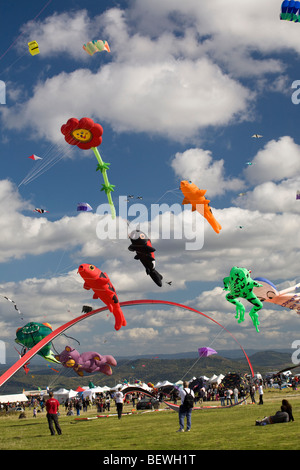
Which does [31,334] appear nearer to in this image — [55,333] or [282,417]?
[55,333]

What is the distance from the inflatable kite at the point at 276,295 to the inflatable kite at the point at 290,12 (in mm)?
19068

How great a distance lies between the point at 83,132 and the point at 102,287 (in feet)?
27.0

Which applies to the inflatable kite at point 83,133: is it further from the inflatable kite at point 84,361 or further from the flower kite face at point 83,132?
the inflatable kite at point 84,361

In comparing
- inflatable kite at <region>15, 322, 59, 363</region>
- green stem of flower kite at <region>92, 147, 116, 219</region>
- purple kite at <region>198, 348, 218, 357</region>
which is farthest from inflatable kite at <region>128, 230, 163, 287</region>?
purple kite at <region>198, 348, 218, 357</region>

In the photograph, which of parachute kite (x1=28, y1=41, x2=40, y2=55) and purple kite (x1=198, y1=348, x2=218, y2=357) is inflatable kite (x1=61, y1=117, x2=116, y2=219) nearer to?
parachute kite (x1=28, y1=41, x2=40, y2=55)

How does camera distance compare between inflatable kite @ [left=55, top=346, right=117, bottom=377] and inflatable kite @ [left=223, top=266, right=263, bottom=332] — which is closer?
inflatable kite @ [left=223, top=266, right=263, bottom=332]

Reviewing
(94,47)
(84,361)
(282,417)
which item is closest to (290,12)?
(94,47)

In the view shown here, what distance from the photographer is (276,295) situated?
37.5m

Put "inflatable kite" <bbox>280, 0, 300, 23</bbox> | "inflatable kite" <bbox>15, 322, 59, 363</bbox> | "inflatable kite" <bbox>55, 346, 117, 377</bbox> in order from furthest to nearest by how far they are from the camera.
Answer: "inflatable kite" <bbox>55, 346, 117, 377</bbox> < "inflatable kite" <bbox>15, 322, 59, 363</bbox> < "inflatable kite" <bbox>280, 0, 300, 23</bbox>

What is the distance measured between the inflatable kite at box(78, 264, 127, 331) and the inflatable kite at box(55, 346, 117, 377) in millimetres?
19116

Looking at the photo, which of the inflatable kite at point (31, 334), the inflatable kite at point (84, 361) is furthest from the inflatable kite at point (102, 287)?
the inflatable kite at point (84, 361)

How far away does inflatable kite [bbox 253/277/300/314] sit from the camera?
3662 centimetres
